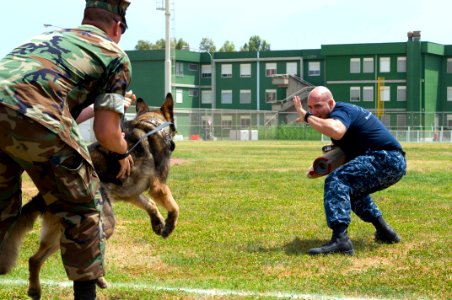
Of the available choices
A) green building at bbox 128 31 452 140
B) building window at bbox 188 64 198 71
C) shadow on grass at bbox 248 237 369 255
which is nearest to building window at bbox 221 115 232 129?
green building at bbox 128 31 452 140

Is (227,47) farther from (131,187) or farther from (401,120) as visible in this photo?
(131,187)

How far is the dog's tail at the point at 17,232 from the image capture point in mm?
4945

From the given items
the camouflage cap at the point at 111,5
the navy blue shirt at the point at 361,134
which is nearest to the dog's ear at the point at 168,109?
the navy blue shirt at the point at 361,134

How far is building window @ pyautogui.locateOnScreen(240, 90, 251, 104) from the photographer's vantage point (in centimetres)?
8362

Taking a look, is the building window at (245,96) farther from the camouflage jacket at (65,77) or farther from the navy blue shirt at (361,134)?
the camouflage jacket at (65,77)

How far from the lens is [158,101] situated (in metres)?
83.0

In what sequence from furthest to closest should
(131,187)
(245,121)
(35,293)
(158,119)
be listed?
(245,121) → (158,119) → (131,187) → (35,293)

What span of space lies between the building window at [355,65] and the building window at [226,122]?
16289 mm

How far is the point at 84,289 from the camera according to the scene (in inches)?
174

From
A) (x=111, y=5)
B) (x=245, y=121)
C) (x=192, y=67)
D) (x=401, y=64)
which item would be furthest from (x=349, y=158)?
(x=192, y=67)

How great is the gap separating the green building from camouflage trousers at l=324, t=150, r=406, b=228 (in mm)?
58046

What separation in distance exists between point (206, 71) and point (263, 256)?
78903mm

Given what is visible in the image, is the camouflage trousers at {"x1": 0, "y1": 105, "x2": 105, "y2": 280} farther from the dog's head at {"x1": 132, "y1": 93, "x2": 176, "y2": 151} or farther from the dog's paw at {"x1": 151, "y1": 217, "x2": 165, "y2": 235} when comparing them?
the dog's paw at {"x1": 151, "y1": 217, "x2": 165, "y2": 235}

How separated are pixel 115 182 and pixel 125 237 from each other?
289cm
